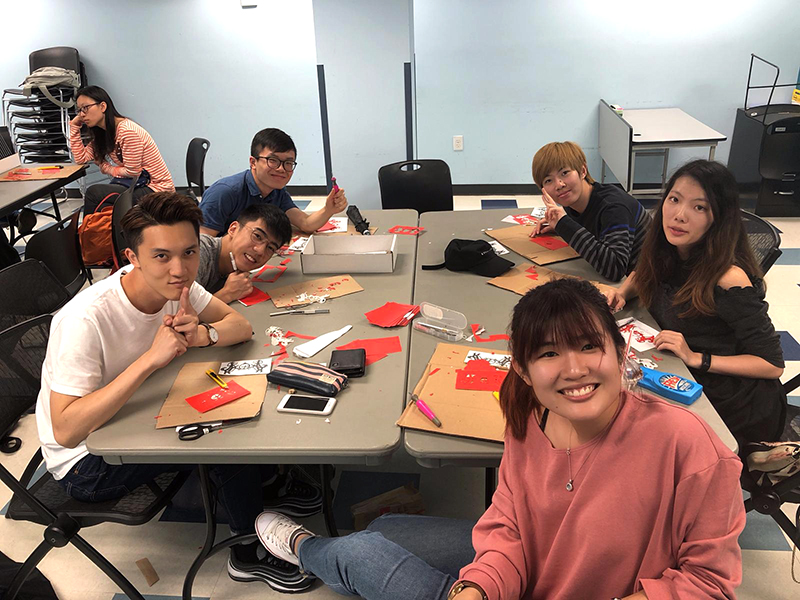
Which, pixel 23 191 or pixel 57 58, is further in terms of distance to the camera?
pixel 57 58

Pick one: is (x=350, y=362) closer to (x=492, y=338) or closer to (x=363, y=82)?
(x=492, y=338)

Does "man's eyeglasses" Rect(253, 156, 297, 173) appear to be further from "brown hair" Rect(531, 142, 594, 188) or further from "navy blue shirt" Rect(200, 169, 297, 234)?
"brown hair" Rect(531, 142, 594, 188)

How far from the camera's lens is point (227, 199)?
9.09 ft

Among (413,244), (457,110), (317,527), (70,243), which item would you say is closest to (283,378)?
(317,527)

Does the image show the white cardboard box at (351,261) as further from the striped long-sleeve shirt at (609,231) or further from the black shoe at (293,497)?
the black shoe at (293,497)

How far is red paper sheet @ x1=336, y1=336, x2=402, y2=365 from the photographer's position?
6.11 ft

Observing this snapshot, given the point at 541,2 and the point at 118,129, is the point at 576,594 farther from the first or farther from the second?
the point at 541,2

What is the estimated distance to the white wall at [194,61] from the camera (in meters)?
5.53

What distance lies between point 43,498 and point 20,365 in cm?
39

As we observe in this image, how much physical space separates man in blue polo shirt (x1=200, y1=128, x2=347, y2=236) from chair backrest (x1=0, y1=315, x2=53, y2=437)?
3.10 feet

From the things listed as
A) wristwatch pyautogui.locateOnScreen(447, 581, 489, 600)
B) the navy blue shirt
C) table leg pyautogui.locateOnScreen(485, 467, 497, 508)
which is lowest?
table leg pyautogui.locateOnScreen(485, 467, 497, 508)

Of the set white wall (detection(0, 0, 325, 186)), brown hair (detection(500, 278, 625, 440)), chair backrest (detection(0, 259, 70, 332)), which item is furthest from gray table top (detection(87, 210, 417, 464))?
white wall (detection(0, 0, 325, 186))

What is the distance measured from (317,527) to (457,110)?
434 cm

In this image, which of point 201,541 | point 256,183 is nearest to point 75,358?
point 201,541
